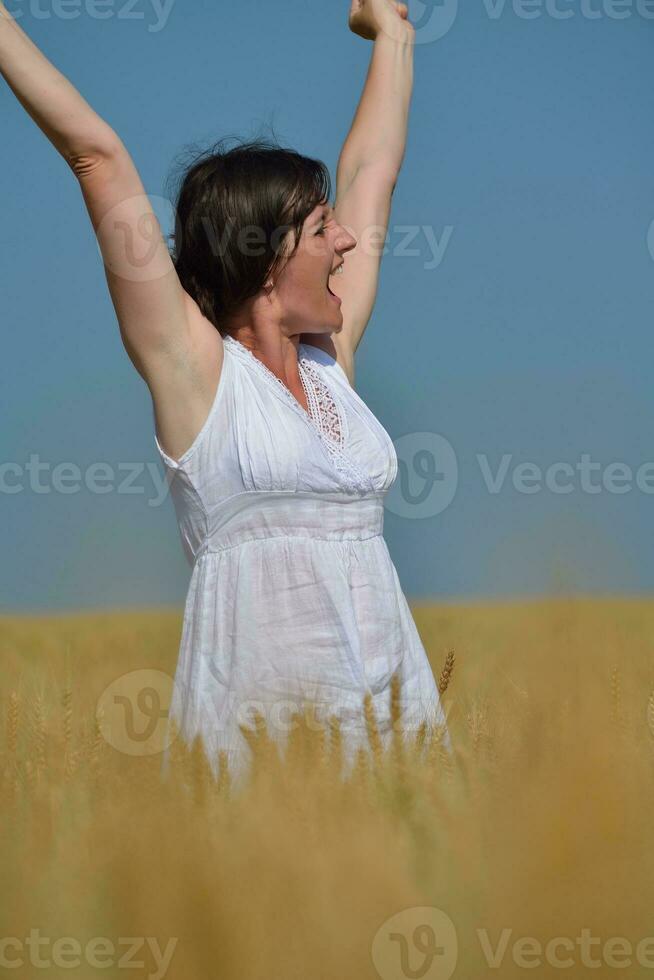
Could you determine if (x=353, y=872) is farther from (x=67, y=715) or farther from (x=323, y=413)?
(x=323, y=413)

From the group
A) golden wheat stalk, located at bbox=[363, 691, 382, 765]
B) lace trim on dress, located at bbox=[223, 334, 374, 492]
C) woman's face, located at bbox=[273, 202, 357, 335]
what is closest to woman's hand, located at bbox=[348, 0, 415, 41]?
woman's face, located at bbox=[273, 202, 357, 335]

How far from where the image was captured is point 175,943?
66cm

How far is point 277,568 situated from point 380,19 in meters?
1.58

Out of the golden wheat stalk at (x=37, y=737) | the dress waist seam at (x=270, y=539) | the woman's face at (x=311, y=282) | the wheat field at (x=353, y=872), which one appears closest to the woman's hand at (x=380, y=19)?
the woman's face at (x=311, y=282)

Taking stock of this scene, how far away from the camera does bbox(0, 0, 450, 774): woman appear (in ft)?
6.46

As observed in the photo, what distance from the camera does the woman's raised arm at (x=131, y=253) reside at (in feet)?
5.94

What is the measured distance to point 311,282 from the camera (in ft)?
7.57

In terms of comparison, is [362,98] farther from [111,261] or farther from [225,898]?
[225,898]

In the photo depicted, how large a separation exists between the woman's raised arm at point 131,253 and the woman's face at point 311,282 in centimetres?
19

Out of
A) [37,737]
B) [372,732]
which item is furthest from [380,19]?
[37,737]

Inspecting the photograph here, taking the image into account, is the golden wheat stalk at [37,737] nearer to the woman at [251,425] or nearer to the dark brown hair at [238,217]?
the woman at [251,425]

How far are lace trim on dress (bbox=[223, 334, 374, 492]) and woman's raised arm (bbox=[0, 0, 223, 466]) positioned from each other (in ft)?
0.36

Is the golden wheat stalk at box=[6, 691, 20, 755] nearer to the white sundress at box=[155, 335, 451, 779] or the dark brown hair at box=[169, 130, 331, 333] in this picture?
the white sundress at box=[155, 335, 451, 779]

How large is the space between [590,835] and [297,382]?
176cm
